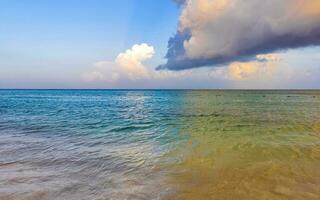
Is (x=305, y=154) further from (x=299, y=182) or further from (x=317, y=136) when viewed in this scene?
(x=317, y=136)

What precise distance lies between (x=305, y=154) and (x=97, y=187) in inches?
327

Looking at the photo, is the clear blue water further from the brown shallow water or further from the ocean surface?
the brown shallow water

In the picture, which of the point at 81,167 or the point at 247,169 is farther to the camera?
the point at 81,167

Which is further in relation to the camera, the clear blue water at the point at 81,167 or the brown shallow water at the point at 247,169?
the clear blue water at the point at 81,167

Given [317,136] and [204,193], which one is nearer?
[204,193]

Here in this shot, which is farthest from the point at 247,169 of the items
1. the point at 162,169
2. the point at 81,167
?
the point at 81,167

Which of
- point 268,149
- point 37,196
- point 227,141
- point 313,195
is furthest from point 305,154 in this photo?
point 37,196

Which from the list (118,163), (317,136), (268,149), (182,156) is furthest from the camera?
(317,136)

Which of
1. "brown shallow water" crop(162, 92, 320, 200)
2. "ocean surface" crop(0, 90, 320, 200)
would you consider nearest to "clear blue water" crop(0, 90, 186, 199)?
"ocean surface" crop(0, 90, 320, 200)

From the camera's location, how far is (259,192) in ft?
21.4

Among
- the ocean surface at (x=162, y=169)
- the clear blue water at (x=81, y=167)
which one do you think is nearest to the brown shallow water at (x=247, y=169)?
the ocean surface at (x=162, y=169)

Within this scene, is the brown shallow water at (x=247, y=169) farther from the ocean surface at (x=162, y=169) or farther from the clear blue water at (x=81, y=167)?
the clear blue water at (x=81, y=167)

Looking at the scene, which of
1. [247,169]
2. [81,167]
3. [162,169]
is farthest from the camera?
[81,167]

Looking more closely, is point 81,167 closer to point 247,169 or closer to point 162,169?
point 162,169
